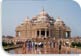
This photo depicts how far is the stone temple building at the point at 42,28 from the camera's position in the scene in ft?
7.01

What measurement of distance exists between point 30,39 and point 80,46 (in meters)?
0.36

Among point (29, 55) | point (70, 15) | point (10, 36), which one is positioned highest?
point (70, 15)

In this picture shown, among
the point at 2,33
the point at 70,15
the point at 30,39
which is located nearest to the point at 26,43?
the point at 30,39

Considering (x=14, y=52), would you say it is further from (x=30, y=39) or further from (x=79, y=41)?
(x=79, y=41)

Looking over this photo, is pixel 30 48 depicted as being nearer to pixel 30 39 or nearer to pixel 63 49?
pixel 30 39

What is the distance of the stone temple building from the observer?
2.14m

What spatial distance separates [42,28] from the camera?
2154 mm

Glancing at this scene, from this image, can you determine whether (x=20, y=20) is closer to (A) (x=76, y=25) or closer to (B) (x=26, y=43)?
(B) (x=26, y=43)

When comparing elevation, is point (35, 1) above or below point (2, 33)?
above

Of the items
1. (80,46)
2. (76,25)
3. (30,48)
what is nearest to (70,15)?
(76,25)

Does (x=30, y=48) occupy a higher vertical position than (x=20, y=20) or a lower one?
lower

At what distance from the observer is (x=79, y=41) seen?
2.15 m

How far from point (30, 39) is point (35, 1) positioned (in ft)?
0.89

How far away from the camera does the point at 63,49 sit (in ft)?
6.97
